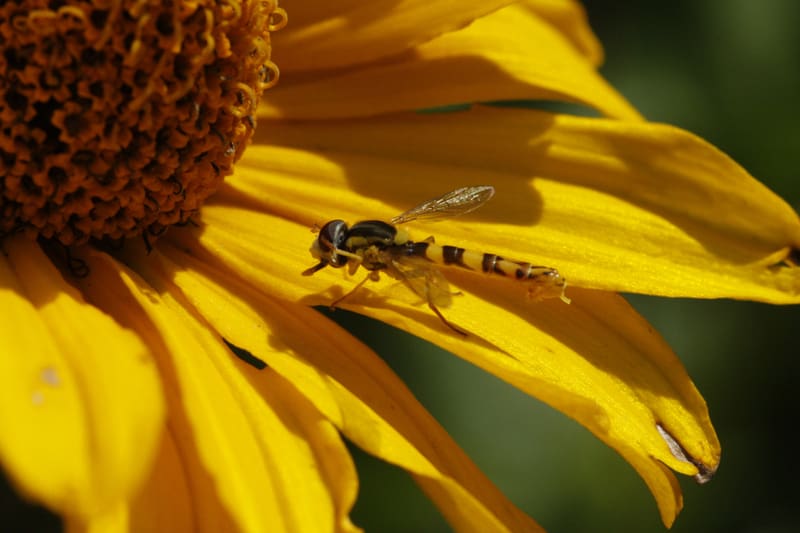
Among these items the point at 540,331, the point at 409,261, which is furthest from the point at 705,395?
the point at 409,261

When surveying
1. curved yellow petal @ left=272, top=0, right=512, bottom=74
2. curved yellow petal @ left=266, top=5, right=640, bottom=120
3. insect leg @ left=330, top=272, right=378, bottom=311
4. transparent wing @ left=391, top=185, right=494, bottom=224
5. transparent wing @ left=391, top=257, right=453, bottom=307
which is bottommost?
insect leg @ left=330, top=272, right=378, bottom=311

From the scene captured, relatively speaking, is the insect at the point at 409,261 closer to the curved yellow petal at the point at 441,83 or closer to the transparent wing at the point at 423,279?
the transparent wing at the point at 423,279

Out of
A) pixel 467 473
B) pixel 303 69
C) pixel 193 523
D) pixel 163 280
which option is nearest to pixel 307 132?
pixel 303 69

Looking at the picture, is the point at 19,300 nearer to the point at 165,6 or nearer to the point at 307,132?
the point at 165,6

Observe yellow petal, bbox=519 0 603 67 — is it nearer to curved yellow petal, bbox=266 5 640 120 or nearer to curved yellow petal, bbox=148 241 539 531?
curved yellow petal, bbox=266 5 640 120

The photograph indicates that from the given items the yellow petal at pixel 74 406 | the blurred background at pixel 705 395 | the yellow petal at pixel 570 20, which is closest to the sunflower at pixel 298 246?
the yellow petal at pixel 74 406

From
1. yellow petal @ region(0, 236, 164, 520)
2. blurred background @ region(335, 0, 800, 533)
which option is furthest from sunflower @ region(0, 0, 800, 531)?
blurred background @ region(335, 0, 800, 533)

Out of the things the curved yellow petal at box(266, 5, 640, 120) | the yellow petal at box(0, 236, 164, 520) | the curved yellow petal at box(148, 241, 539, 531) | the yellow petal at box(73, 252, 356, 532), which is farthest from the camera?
the curved yellow petal at box(266, 5, 640, 120)

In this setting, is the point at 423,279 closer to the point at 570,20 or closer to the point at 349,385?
the point at 349,385

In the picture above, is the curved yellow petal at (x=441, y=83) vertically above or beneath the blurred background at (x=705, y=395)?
above
